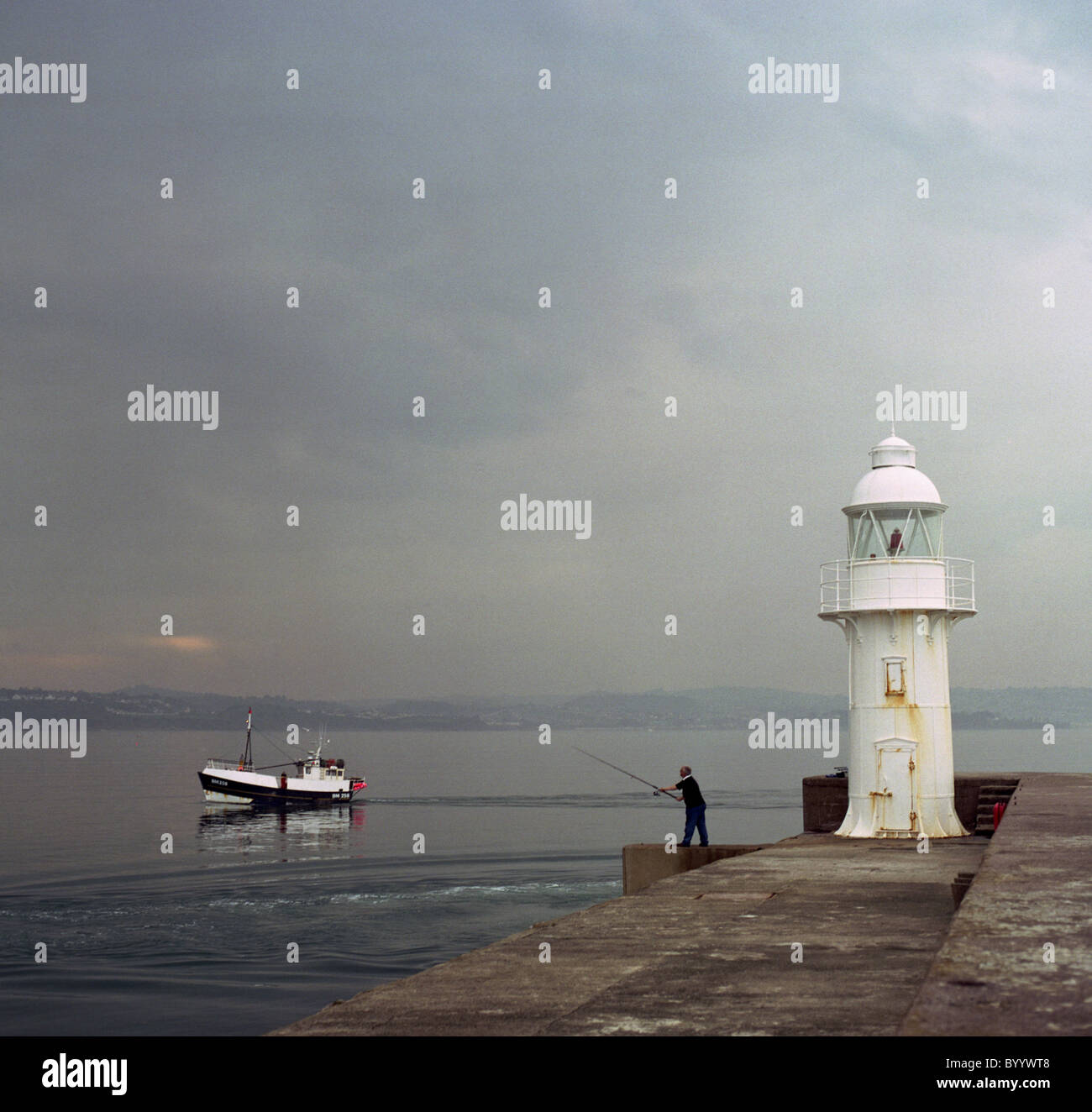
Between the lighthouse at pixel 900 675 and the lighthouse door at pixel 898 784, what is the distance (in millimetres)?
14

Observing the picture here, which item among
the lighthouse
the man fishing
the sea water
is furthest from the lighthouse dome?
the sea water

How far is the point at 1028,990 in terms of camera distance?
5324mm

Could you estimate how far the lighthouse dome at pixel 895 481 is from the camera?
68.3ft

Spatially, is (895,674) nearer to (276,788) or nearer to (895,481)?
(895,481)

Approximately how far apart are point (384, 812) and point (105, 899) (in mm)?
41061

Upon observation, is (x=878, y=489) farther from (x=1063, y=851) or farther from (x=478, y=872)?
(x=478, y=872)

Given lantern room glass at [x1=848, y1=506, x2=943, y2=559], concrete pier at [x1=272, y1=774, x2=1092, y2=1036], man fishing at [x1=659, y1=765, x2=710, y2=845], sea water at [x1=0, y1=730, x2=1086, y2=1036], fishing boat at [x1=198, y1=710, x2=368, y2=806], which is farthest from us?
fishing boat at [x1=198, y1=710, x2=368, y2=806]

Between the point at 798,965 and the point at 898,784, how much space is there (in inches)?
462

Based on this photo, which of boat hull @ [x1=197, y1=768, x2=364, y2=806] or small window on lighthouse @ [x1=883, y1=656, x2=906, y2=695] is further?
boat hull @ [x1=197, y1=768, x2=364, y2=806]

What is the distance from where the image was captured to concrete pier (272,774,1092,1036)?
220 inches

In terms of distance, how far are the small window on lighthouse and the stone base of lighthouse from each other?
0.01 meters

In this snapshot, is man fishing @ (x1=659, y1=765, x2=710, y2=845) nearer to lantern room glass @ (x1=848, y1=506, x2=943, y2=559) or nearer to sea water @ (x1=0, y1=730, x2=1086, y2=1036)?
lantern room glass @ (x1=848, y1=506, x2=943, y2=559)

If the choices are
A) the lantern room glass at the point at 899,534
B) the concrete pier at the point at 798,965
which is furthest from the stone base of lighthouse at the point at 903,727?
the concrete pier at the point at 798,965
